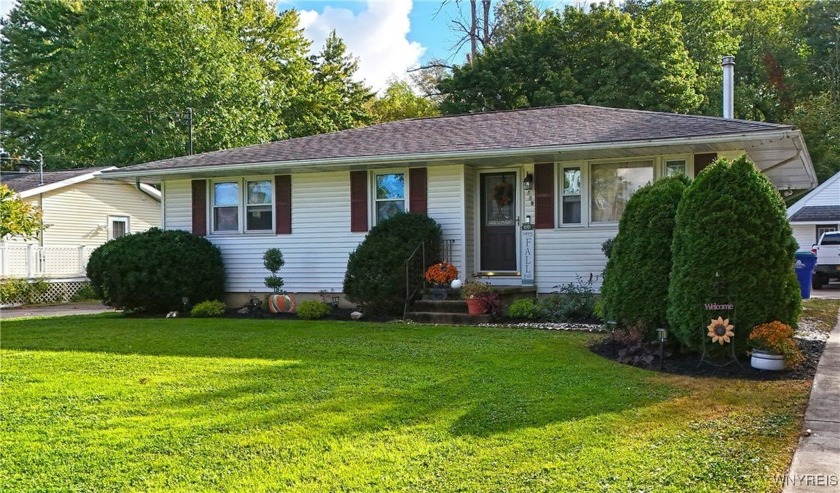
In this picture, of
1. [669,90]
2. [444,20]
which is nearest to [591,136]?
[669,90]

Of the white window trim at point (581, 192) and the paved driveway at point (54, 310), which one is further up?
the white window trim at point (581, 192)

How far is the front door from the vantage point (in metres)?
11.6

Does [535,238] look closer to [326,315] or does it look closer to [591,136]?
[591,136]

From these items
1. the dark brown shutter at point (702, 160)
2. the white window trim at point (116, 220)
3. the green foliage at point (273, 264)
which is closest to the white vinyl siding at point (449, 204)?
the green foliage at point (273, 264)

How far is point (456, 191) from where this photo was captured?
11391 millimetres

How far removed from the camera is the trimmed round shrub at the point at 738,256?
5988 millimetres

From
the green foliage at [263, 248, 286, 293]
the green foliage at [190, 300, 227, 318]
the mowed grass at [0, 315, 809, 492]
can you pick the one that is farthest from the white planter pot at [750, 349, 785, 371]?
the green foliage at [190, 300, 227, 318]

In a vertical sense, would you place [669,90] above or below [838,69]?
below

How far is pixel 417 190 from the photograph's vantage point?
1170cm

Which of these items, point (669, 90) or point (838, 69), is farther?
point (838, 69)

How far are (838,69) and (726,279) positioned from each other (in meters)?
32.5

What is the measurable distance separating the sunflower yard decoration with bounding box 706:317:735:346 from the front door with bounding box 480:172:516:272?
18.5 feet

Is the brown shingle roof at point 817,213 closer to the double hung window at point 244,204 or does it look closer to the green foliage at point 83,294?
the double hung window at point 244,204

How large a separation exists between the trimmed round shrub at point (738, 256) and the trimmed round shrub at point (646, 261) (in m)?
0.50
